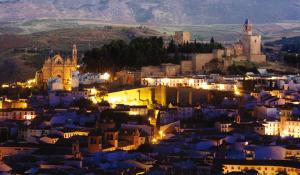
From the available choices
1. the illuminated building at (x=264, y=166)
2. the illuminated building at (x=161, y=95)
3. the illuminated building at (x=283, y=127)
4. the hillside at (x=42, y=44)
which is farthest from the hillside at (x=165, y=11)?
the illuminated building at (x=264, y=166)

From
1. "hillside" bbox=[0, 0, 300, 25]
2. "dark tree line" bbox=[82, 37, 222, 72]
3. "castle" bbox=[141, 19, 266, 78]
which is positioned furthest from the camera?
"hillside" bbox=[0, 0, 300, 25]

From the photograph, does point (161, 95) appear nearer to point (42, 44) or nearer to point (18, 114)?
point (18, 114)

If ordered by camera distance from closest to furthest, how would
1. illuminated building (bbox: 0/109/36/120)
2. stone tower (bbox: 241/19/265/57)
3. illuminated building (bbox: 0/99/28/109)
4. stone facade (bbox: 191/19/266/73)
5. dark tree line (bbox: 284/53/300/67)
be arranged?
illuminated building (bbox: 0/109/36/120)
illuminated building (bbox: 0/99/28/109)
stone facade (bbox: 191/19/266/73)
stone tower (bbox: 241/19/265/57)
dark tree line (bbox: 284/53/300/67)

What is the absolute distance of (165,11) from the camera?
11881 cm

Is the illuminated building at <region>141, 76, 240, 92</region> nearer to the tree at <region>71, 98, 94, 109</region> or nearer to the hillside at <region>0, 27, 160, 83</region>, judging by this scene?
the tree at <region>71, 98, 94, 109</region>

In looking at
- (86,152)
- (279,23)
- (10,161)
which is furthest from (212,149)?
(279,23)

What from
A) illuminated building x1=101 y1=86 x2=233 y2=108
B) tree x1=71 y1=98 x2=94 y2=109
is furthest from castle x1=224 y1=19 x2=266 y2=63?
tree x1=71 y1=98 x2=94 y2=109

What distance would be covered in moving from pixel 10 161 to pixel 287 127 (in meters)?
11.3

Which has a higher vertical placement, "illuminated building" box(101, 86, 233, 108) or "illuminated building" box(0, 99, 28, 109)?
"illuminated building" box(101, 86, 233, 108)

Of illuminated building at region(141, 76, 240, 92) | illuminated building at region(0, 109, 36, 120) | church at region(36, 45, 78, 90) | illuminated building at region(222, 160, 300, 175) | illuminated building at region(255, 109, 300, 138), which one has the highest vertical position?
church at region(36, 45, 78, 90)

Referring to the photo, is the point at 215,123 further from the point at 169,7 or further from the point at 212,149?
the point at 169,7

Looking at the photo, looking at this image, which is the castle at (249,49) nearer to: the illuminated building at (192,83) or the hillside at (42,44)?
the illuminated building at (192,83)

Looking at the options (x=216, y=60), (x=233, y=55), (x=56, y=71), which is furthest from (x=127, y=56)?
(x=233, y=55)

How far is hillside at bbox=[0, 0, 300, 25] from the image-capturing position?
117 m
